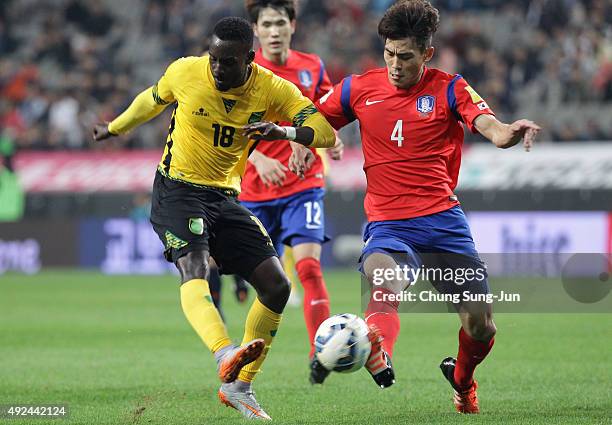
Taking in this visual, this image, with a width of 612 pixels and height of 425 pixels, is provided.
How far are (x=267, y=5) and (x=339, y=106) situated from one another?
7.38 ft

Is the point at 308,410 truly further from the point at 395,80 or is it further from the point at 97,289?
the point at 97,289

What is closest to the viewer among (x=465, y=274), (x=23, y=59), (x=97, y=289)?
(x=465, y=274)

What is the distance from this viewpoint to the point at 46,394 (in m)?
7.47

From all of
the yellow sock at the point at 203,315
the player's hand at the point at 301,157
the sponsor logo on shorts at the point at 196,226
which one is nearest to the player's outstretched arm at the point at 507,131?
the player's hand at the point at 301,157

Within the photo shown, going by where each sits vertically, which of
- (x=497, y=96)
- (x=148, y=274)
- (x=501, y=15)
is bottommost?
(x=148, y=274)

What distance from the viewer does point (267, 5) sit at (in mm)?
8719

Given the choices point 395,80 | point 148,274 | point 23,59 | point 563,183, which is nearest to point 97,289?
point 148,274

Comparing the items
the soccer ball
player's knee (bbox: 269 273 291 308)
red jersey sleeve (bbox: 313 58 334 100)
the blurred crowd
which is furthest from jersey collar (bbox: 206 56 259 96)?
the blurred crowd

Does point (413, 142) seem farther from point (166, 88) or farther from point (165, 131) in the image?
point (165, 131)

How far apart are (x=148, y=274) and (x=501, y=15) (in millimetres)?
8931

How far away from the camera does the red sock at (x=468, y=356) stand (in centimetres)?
655

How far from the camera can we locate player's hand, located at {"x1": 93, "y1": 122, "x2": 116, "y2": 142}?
7.19 metres

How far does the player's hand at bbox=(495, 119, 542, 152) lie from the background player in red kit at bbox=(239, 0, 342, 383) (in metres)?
2.73

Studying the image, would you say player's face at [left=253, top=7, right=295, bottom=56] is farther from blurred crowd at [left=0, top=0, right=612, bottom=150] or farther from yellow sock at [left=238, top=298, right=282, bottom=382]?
blurred crowd at [left=0, top=0, right=612, bottom=150]
